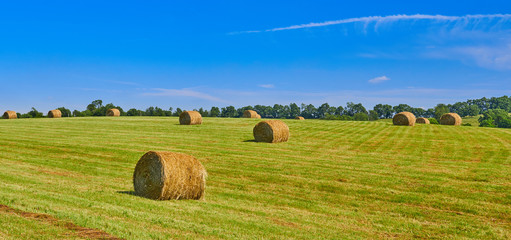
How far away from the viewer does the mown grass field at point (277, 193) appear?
10.2 m

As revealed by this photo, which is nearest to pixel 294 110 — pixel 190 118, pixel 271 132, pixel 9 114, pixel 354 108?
pixel 354 108

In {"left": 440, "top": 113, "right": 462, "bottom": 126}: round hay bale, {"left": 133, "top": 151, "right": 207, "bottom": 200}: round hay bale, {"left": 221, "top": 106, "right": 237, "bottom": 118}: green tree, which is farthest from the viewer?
{"left": 221, "top": 106, "right": 237, "bottom": 118}: green tree

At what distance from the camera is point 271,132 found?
3244cm

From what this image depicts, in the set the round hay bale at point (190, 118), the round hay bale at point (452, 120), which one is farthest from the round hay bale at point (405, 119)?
the round hay bale at point (190, 118)

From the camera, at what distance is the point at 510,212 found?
1341 centimetres

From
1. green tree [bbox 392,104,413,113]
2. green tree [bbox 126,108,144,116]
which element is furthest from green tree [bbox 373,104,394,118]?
green tree [bbox 126,108,144,116]

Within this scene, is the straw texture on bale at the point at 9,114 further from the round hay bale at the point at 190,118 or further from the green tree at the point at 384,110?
the green tree at the point at 384,110

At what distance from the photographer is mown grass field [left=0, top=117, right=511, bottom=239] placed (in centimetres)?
1017

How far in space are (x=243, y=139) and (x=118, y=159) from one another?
45.0 ft

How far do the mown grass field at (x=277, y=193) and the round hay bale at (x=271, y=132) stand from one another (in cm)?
286

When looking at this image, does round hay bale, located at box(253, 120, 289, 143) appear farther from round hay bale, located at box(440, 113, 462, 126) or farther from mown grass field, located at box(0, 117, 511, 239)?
round hay bale, located at box(440, 113, 462, 126)

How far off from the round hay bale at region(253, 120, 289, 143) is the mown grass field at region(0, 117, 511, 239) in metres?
2.86

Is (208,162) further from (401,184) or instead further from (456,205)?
(456,205)

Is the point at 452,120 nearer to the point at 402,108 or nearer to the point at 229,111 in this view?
the point at 229,111
